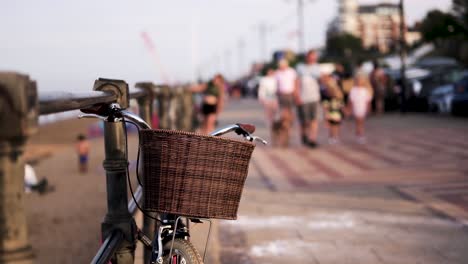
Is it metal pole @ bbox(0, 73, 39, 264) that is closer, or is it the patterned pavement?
metal pole @ bbox(0, 73, 39, 264)

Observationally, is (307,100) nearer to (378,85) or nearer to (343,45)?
(378,85)

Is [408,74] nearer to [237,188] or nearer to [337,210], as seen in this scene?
[337,210]

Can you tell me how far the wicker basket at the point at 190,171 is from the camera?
10.4ft

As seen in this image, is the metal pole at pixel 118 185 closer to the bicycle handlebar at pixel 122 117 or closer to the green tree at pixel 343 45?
the bicycle handlebar at pixel 122 117

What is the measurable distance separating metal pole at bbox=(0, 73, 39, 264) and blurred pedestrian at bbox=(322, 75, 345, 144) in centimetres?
1383

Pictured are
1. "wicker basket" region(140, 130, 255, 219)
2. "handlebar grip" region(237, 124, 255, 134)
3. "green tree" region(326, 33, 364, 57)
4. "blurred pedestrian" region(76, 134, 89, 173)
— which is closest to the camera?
"wicker basket" region(140, 130, 255, 219)

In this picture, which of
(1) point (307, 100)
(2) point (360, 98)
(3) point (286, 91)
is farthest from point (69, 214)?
(2) point (360, 98)

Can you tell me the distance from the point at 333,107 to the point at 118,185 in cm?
1262

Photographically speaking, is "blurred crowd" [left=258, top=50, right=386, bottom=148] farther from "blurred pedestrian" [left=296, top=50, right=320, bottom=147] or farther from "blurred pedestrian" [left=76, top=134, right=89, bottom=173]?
"blurred pedestrian" [left=76, top=134, right=89, bottom=173]

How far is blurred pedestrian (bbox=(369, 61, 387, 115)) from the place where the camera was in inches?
946

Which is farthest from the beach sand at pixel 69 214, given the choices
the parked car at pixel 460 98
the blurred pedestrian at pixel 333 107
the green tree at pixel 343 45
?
the green tree at pixel 343 45

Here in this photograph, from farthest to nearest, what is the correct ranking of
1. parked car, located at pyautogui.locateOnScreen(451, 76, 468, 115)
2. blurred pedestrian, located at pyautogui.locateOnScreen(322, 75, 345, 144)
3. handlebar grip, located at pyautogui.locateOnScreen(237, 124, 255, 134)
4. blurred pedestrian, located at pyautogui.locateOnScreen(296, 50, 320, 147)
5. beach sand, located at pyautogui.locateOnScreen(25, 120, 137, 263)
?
parked car, located at pyautogui.locateOnScreen(451, 76, 468, 115) < blurred pedestrian, located at pyautogui.locateOnScreen(322, 75, 345, 144) < blurred pedestrian, located at pyautogui.locateOnScreen(296, 50, 320, 147) < beach sand, located at pyautogui.locateOnScreen(25, 120, 137, 263) < handlebar grip, located at pyautogui.locateOnScreen(237, 124, 255, 134)

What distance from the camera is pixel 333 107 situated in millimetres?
16125

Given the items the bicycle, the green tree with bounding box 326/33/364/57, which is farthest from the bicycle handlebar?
the green tree with bounding box 326/33/364/57
